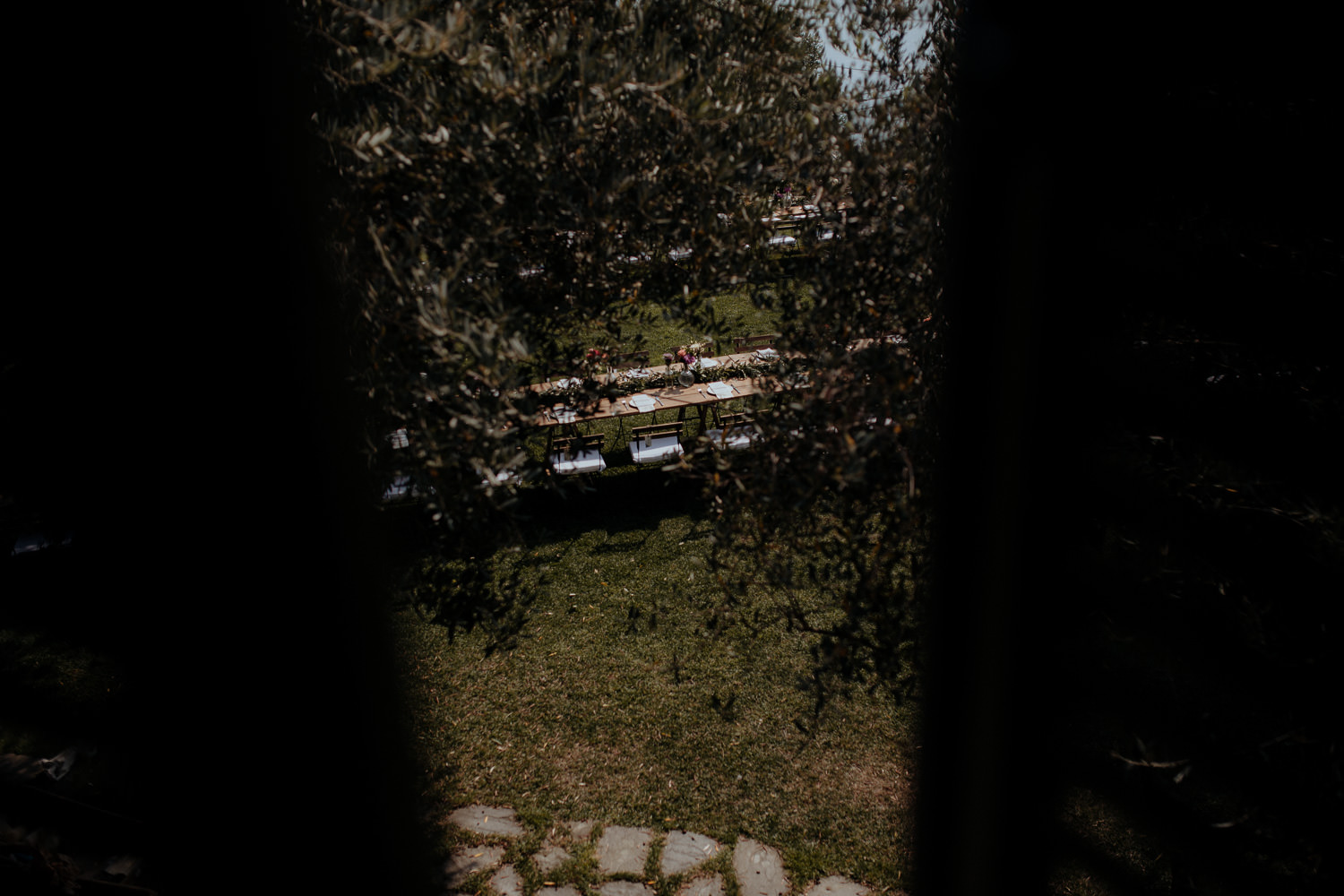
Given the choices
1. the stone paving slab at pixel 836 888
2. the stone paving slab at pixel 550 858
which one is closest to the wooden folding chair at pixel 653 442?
the stone paving slab at pixel 550 858

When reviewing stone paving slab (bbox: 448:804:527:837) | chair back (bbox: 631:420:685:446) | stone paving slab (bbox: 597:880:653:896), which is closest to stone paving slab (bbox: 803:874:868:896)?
stone paving slab (bbox: 597:880:653:896)

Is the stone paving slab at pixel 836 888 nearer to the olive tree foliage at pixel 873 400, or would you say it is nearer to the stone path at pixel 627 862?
the stone path at pixel 627 862

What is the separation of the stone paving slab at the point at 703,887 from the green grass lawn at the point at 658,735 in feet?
1.15

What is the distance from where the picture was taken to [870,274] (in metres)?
2.55

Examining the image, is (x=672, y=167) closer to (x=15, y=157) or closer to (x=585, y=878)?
(x=15, y=157)

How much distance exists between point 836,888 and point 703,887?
0.88 m

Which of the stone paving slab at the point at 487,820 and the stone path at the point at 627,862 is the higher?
the stone paving slab at the point at 487,820

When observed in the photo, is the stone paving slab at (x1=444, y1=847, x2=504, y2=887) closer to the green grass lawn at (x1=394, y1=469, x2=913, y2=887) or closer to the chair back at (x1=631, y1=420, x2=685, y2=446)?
the green grass lawn at (x1=394, y1=469, x2=913, y2=887)

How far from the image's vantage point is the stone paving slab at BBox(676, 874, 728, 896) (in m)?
4.55

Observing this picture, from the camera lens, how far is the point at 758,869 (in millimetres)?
4746

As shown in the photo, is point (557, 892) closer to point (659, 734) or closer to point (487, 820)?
point (487, 820)

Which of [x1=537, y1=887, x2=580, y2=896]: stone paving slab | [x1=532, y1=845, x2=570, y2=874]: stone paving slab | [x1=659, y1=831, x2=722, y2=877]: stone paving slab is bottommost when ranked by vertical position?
[x1=537, y1=887, x2=580, y2=896]: stone paving slab

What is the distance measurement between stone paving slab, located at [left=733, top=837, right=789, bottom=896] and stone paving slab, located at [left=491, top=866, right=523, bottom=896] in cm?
144

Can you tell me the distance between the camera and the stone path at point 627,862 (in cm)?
458
